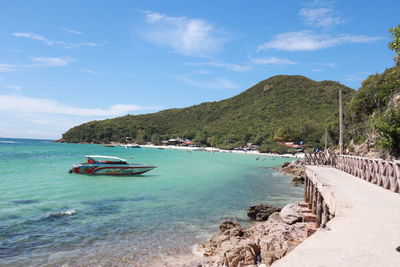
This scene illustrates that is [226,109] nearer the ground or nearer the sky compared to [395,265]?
nearer the sky

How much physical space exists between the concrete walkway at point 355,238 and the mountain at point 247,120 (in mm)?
77859

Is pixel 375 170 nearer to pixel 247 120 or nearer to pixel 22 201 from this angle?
pixel 22 201

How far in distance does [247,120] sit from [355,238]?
119 meters

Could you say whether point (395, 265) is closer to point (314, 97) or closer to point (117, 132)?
point (314, 97)

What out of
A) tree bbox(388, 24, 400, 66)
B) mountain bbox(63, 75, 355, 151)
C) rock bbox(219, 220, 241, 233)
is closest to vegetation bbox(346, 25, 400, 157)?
tree bbox(388, 24, 400, 66)

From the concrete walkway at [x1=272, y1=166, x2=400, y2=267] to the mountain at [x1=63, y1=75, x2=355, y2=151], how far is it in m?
77.9

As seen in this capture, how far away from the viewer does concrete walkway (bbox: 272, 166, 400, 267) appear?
423 centimetres

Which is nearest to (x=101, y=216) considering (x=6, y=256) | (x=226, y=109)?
(x=6, y=256)

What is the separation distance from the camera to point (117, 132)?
15538 centimetres

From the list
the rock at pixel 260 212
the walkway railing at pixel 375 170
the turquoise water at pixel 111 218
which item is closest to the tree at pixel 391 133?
the walkway railing at pixel 375 170

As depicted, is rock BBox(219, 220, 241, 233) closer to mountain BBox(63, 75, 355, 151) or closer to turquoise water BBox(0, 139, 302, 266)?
turquoise water BBox(0, 139, 302, 266)

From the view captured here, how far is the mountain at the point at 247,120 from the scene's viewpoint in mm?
100438

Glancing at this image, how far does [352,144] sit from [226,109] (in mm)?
101784

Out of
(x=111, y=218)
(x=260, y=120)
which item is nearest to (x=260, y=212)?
(x=111, y=218)
